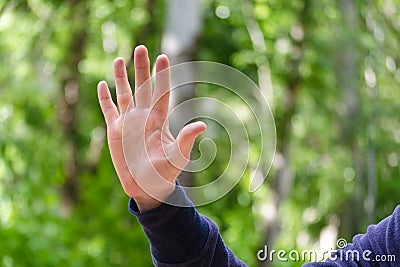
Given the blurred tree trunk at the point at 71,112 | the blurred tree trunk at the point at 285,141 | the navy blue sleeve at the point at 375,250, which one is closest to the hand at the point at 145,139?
the navy blue sleeve at the point at 375,250

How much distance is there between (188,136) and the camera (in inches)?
36.6

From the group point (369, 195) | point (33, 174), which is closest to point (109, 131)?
point (369, 195)

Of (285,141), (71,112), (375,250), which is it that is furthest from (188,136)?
(71,112)

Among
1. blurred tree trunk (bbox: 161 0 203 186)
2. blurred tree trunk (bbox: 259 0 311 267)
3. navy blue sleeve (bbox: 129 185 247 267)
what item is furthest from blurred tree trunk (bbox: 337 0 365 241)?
navy blue sleeve (bbox: 129 185 247 267)

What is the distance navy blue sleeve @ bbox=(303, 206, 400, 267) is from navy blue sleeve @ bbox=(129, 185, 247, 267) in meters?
0.18

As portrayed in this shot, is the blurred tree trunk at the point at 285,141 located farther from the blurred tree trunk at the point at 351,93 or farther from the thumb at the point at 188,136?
the thumb at the point at 188,136

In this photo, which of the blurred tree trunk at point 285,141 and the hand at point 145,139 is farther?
the blurred tree trunk at point 285,141

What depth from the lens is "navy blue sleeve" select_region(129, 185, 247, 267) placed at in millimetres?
1016

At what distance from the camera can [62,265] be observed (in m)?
3.13

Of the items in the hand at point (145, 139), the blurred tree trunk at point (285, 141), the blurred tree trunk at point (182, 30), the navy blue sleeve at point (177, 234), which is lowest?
the blurred tree trunk at point (285, 141)

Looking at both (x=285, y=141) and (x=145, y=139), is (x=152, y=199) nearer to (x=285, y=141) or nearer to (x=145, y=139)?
(x=145, y=139)

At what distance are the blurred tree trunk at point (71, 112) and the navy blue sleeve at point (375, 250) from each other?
2891 mm

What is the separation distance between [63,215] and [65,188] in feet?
0.57

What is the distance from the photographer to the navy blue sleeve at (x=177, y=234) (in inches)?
40.0
